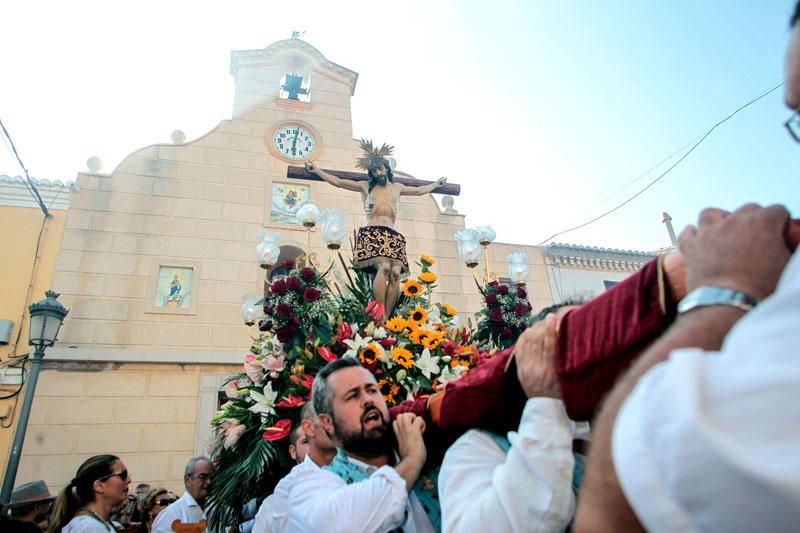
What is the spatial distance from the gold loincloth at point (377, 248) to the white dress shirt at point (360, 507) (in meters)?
2.43

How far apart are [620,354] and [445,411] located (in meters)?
0.71

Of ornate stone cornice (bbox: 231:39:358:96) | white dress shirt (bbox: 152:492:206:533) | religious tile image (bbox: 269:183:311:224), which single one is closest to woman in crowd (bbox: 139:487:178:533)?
white dress shirt (bbox: 152:492:206:533)

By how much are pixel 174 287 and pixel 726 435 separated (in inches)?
373

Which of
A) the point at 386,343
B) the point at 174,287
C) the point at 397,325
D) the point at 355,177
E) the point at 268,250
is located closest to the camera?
the point at 386,343

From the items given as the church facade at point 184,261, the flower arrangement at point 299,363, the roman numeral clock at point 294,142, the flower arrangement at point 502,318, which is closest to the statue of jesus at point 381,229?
the flower arrangement at point 299,363

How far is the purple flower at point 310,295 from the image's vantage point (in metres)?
3.36

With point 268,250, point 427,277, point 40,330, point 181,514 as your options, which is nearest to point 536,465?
point 427,277

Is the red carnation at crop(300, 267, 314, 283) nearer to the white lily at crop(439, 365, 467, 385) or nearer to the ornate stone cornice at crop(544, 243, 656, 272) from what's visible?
the white lily at crop(439, 365, 467, 385)

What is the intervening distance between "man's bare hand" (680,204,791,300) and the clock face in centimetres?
1042

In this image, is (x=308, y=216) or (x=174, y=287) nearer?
(x=308, y=216)

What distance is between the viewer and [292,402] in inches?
115

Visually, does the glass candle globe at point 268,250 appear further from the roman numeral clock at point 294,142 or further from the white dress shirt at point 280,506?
the roman numeral clock at point 294,142

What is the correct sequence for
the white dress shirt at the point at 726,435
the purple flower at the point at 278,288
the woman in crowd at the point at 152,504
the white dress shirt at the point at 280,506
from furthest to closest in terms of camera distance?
the woman in crowd at the point at 152,504
the purple flower at the point at 278,288
the white dress shirt at the point at 280,506
the white dress shirt at the point at 726,435

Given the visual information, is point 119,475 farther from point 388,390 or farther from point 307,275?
point 388,390
